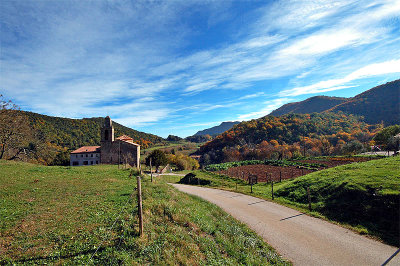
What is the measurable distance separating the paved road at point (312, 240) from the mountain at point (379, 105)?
124566 millimetres

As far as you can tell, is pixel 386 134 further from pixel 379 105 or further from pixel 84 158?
pixel 379 105

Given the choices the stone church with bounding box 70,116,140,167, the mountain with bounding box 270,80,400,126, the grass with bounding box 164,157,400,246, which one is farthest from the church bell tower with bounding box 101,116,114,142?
the mountain with bounding box 270,80,400,126

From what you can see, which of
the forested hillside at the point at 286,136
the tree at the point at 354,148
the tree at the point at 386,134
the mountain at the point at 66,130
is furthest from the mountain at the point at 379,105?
the mountain at the point at 66,130

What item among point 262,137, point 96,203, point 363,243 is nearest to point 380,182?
point 363,243

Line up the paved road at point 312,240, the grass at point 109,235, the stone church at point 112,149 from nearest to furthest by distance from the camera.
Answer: the grass at point 109,235 → the paved road at point 312,240 → the stone church at point 112,149

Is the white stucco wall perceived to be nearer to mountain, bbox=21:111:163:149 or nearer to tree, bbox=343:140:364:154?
mountain, bbox=21:111:163:149

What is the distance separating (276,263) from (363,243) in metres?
4.49

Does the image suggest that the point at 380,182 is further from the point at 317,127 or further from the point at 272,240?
the point at 317,127

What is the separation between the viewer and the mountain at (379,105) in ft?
337

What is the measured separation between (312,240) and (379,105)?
156 metres

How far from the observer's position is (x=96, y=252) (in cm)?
496

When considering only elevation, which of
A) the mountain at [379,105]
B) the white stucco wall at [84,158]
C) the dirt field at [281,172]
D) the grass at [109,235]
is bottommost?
the dirt field at [281,172]

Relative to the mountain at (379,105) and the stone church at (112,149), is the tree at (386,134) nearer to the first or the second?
the mountain at (379,105)

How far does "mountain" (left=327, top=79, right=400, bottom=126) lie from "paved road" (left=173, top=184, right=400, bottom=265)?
125m
